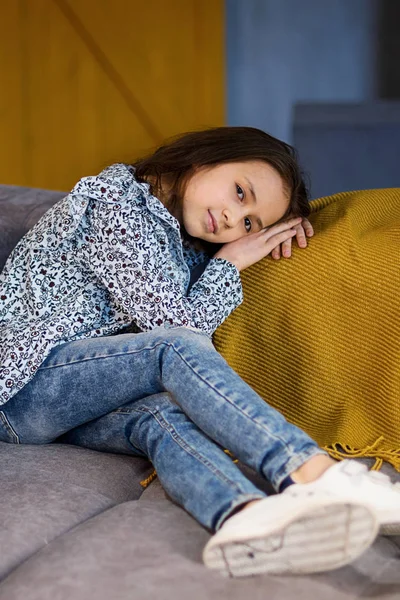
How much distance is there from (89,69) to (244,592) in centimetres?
375

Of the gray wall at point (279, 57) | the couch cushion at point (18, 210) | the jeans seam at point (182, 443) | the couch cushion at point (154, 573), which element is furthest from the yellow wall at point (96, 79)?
the couch cushion at point (154, 573)

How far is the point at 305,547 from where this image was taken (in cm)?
103

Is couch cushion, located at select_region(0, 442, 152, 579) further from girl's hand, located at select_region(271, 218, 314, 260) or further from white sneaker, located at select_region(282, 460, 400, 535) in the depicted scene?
girl's hand, located at select_region(271, 218, 314, 260)

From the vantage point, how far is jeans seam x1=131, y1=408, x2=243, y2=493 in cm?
116

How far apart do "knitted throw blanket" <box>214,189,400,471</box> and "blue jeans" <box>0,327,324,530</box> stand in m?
0.21

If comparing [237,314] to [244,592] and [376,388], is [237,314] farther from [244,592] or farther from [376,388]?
[244,592]

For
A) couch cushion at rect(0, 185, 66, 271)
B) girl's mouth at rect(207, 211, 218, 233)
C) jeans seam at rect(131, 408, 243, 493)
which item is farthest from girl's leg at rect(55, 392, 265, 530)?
couch cushion at rect(0, 185, 66, 271)

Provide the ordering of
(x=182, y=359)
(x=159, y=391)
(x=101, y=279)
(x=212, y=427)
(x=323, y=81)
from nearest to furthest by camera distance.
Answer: (x=212, y=427) → (x=182, y=359) → (x=159, y=391) → (x=101, y=279) → (x=323, y=81)

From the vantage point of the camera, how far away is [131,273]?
1.55m

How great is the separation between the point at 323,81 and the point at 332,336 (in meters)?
3.52

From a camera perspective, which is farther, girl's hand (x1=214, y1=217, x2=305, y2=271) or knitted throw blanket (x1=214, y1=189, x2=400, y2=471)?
girl's hand (x1=214, y1=217, x2=305, y2=271)

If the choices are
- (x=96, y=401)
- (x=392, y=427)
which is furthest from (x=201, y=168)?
(x=392, y=427)

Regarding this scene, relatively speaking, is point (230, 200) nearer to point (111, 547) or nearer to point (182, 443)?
point (182, 443)

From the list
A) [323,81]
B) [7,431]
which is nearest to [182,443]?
[7,431]
